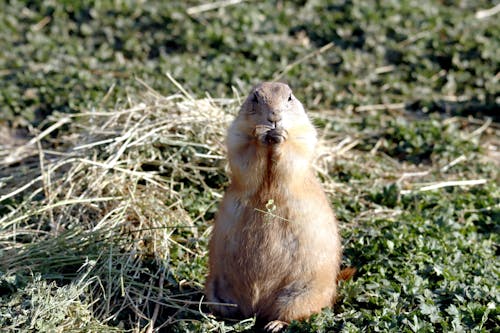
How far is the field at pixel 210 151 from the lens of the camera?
195 inches

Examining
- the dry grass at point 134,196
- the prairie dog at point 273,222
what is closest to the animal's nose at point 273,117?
the prairie dog at point 273,222

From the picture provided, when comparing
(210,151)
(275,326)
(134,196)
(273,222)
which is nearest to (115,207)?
(134,196)

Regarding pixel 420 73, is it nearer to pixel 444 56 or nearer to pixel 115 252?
pixel 444 56

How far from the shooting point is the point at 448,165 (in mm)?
7109

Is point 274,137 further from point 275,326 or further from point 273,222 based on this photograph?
point 275,326

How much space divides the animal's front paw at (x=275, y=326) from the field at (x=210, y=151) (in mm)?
66

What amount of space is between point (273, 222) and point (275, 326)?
604 mm

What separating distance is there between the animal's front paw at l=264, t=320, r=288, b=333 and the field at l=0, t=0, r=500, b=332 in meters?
0.07

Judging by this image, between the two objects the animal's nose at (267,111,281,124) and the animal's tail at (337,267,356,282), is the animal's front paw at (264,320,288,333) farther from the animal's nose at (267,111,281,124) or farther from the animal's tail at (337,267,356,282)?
the animal's nose at (267,111,281,124)

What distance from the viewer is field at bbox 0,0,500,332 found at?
495 centimetres

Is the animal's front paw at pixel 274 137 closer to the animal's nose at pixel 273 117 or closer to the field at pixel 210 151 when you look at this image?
the animal's nose at pixel 273 117

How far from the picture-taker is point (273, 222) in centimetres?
457

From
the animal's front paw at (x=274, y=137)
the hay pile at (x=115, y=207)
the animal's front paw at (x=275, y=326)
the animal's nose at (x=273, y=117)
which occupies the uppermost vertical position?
the animal's nose at (x=273, y=117)

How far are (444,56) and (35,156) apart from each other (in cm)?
462
